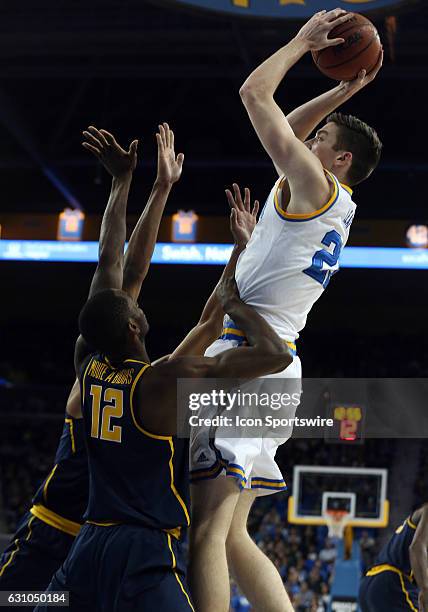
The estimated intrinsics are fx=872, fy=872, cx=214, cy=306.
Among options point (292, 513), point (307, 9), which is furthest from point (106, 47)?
point (292, 513)

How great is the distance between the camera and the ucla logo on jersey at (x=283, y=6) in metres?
8.34

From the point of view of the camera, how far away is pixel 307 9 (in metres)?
8.62

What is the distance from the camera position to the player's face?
146 inches

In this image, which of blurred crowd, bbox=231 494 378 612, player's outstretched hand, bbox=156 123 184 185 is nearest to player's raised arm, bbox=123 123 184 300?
player's outstretched hand, bbox=156 123 184 185

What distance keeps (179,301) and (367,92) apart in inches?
241

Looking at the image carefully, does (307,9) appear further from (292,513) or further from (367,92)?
(292,513)

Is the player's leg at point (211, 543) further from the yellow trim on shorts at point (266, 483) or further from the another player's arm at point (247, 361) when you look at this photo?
the another player's arm at point (247, 361)

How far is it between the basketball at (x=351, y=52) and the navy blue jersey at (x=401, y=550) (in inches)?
107

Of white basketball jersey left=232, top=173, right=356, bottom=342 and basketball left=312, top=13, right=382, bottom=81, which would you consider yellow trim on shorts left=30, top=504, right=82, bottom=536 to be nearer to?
white basketball jersey left=232, top=173, right=356, bottom=342

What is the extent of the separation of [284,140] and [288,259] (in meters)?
0.48

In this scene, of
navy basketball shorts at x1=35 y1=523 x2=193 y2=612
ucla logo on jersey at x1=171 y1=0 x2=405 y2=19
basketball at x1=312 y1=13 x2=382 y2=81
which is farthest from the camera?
ucla logo on jersey at x1=171 y1=0 x2=405 y2=19

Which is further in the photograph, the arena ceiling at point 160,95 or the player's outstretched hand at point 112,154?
the arena ceiling at point 160,95

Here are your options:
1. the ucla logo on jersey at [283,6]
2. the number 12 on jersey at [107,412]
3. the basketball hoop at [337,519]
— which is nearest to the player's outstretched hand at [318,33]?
the number 12 on jersey at [107,412]

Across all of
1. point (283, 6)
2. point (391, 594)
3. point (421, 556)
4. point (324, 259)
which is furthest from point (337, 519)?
point (324, 259)
